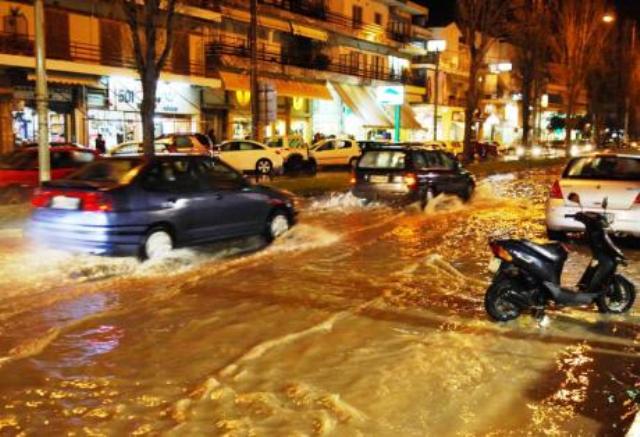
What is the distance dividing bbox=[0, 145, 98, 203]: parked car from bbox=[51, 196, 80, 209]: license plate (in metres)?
7.92

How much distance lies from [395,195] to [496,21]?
23511 mm

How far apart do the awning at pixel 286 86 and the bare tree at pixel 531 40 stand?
1174 cm

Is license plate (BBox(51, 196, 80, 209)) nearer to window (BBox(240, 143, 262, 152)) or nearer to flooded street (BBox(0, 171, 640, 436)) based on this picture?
flooded street (BBox(0, 171, 640, 436))

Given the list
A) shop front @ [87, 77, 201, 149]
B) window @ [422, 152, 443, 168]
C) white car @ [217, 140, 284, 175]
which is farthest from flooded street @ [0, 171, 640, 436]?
shop front @ [87, 77, 201, 149]

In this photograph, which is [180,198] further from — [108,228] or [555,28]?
[555,28]

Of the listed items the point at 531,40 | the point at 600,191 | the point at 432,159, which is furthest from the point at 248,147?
the point at 531,40

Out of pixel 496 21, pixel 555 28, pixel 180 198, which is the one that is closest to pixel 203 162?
pixel 180 198

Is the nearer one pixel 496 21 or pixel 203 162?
pixel 203 162

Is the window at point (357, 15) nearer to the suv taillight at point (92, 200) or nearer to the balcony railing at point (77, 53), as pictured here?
the balcony railing at point (77, 53)

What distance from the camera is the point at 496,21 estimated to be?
37.6m

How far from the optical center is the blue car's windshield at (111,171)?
1015 centimetres

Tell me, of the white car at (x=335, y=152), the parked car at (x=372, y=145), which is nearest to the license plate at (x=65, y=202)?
the parked car at (x=372, y=145)

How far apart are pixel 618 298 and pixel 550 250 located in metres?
1.09

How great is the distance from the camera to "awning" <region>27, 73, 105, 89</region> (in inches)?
1131
